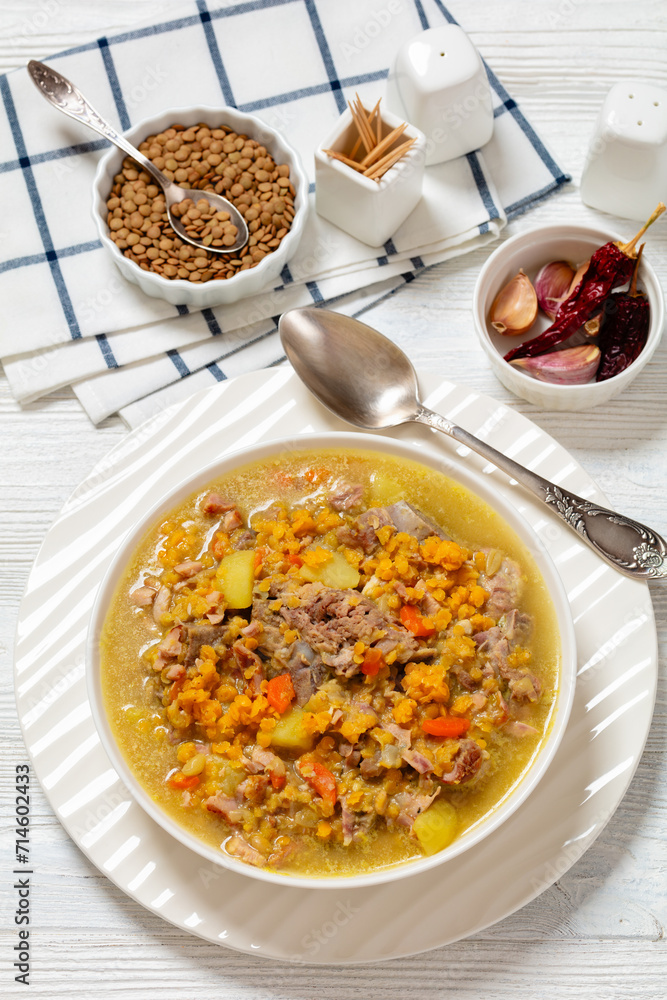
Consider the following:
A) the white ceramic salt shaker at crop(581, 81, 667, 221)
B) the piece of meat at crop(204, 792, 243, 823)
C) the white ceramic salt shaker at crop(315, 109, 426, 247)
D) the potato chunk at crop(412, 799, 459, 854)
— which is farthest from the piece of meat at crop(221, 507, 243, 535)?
the white ceramic salt shaker at crop(581, 81, 667, 221)

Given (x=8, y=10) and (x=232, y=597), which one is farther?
(x=8, y=10)

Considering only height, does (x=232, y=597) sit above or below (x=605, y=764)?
above

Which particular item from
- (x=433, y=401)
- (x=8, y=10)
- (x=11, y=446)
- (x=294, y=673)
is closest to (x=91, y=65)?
(x=8, y=10)

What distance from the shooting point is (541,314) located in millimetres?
3367

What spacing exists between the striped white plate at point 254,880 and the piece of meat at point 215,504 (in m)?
0.26

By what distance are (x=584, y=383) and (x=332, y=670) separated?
1526 mm

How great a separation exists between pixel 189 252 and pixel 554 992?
2976mm

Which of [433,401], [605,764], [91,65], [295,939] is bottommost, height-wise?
[295,939]

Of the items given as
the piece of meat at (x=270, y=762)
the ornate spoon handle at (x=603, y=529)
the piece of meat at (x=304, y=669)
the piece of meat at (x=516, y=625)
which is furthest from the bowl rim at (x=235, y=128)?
the piece of meat at (x=270, y=762)

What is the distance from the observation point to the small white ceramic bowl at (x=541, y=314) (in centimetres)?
310

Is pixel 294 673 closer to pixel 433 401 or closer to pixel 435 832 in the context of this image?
pixel 435 832

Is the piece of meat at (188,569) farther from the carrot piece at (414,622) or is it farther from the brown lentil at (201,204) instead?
the brown lentil at (201,204)

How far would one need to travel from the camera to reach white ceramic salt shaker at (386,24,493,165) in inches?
128

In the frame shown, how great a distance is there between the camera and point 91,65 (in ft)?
11.9
